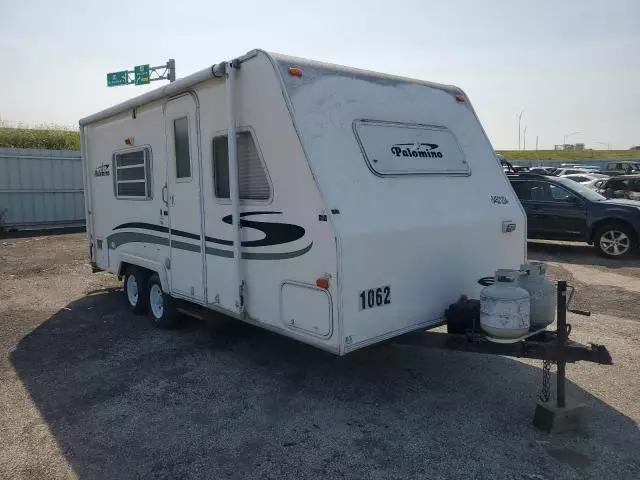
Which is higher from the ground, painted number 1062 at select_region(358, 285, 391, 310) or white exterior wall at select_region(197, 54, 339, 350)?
white exterior wall at select_region(197, 54, 339, 350)

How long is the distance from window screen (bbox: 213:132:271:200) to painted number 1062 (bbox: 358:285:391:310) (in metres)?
1.18

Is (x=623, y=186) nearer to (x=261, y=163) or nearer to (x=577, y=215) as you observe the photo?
(x=577, y=215)

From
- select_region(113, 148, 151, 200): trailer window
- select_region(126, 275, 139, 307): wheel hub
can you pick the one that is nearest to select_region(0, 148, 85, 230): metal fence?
select_region(126, 275, 139, 307): wheel hub

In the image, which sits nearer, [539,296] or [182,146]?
[539,296]

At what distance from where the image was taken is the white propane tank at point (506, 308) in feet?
12.6

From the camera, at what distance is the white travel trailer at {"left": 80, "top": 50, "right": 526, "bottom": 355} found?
4.02m

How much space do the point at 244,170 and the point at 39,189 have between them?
1457 centimetres

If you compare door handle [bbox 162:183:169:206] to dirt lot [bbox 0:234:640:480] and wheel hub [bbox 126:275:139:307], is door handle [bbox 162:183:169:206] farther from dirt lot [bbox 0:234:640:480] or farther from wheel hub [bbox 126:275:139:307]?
wheel hub [bbox 126:275:139:307]

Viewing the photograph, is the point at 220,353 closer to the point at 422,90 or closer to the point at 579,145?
the point at 422,90

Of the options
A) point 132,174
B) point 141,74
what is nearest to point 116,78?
point 141,74

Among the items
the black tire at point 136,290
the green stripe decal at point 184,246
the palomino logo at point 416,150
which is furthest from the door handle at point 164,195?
the palomino logo at point 416,150

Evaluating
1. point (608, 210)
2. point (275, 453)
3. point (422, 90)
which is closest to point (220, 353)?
point (275, 453)

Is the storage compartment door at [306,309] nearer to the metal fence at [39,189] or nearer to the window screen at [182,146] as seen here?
the window screen at [182,146]

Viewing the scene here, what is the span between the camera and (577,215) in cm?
1107
